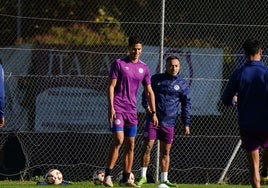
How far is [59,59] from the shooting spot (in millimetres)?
18812

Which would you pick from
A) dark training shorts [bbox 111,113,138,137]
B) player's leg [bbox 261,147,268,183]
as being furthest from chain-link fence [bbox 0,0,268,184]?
player's leg [bbox 261,147,268,183]

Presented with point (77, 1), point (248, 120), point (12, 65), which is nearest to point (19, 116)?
point (12, 65)

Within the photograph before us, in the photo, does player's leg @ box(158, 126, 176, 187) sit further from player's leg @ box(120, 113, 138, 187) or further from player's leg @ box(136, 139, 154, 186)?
player's leg @ box(120, 113, 138, 187)

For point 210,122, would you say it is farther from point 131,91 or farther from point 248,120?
point 248,120

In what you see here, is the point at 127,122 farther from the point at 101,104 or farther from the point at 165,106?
the point at 101,104

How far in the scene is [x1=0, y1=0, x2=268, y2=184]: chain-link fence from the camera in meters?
17.5

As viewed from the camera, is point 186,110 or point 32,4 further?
point 32,4

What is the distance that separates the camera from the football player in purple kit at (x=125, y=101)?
1396 centimetres

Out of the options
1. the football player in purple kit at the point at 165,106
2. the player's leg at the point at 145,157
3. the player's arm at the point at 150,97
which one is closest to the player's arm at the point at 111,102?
the player's arm at the point at 150,97

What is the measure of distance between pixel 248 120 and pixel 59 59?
7.96 m

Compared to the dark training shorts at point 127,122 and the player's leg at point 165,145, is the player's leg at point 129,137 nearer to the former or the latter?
the dark training shorts at point 127,122

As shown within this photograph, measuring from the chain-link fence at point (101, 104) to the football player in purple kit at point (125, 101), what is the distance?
2.92m

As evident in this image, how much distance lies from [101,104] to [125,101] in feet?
13.0

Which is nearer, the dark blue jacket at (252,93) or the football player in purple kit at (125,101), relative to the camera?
the dark blue jacket at (252,93)
